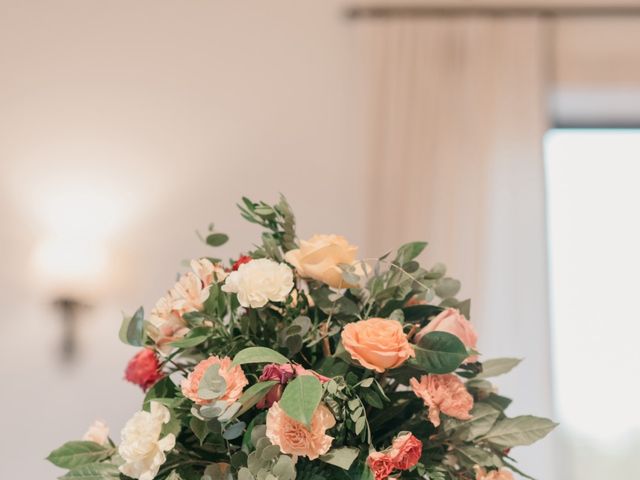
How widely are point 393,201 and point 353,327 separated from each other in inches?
69.6

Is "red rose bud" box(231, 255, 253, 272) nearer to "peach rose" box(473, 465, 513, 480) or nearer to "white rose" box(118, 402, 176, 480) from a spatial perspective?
"white rose" box(118, 402, 176, 480)

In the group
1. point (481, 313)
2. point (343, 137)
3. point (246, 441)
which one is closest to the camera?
point (246, 441)

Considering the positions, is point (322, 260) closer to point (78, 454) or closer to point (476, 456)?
point (476, 456)

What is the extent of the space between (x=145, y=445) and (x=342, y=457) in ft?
0.79

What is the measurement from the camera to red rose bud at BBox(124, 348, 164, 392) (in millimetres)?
1152

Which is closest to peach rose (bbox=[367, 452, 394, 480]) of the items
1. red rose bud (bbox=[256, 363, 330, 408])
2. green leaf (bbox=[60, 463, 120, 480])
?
red rose bud (bbox=[256, 363, 330, 408])

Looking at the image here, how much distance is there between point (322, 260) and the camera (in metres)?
1.07

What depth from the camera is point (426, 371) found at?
3.38 ft

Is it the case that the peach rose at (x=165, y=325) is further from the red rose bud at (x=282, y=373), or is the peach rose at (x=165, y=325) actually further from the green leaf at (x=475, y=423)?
the green leaf at (x=475, y=423)

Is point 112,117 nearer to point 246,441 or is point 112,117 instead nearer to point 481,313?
point 481,313

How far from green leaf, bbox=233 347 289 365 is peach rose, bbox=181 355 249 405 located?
0.06 ft

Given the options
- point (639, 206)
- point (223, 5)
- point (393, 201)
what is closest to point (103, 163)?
point (223, 5)

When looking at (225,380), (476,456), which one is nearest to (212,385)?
(225,380)

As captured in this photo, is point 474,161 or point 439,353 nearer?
point 439,353
